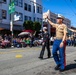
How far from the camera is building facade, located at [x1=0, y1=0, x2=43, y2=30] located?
4155 cm

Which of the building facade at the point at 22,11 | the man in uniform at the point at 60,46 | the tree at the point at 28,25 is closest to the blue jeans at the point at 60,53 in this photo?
the man in uniform at the point at 60,46

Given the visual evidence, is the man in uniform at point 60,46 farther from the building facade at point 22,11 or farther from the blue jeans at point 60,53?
the building facade at point 22,11

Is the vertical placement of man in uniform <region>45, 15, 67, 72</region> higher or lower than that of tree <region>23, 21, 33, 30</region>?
lower

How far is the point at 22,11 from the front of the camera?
47344 mm

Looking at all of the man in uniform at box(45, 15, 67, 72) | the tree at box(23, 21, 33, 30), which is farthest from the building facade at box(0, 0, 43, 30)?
the man in uniform at box(45, 15, 67, 72)

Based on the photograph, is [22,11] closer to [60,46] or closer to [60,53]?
[60,53]

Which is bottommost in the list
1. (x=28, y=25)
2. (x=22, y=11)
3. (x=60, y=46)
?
(x=60, y=46)

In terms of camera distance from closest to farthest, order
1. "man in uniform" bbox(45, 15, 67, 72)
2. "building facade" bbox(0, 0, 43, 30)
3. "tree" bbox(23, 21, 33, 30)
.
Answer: "man in uniform" bbox(45, 15, 67, 72) → "building facade" bbox(0, 0, 43, 30) → "tree" bbox(23, 21, 33, 30)

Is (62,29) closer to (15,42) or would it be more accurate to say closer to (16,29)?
(15,42)

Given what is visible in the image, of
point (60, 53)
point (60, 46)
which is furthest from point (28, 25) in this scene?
point (60, 46)

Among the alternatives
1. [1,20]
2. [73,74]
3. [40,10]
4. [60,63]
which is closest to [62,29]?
[60,63]

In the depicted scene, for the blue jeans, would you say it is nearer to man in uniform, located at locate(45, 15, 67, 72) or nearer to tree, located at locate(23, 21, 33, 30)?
man in uniform, located at locate(45, 15, 67, 72)

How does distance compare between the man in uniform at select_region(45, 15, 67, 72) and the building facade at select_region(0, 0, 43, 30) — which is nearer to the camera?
the man in uniform at select_region(45, 15, 67, 72)

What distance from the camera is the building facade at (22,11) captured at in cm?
4155
